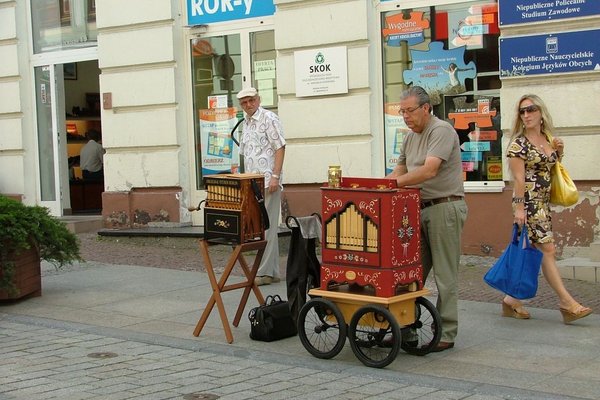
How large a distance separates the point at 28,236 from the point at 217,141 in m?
4.64

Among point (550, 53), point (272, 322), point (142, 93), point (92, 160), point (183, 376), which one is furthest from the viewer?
point (92, 160)

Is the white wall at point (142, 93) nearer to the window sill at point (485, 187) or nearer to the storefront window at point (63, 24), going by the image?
the storefront window at point (63, 24)

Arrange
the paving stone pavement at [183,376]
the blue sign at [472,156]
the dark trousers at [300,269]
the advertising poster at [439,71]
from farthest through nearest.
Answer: the advertising poster at [439,71], the blue sign at [472,156], the dark trousers at [300,269], the paving stone pavement at [183,376]

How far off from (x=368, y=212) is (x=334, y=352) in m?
1.00

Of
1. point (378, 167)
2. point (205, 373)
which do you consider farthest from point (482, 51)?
point (205, 373)

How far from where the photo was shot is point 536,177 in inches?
290

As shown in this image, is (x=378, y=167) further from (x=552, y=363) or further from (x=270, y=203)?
(x=552, y=363)

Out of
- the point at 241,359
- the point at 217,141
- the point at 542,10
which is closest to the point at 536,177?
the point at 241,359

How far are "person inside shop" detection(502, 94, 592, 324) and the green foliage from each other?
435cm

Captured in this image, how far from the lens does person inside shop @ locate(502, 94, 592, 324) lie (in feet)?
23.8

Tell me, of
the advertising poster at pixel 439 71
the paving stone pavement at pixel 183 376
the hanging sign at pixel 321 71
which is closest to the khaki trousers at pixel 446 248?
the paving stone pavement at pixel 183 376

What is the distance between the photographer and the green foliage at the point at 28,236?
845 centimetres

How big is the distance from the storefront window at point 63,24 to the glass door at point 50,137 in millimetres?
397

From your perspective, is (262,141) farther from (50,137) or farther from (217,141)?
(50,137)
